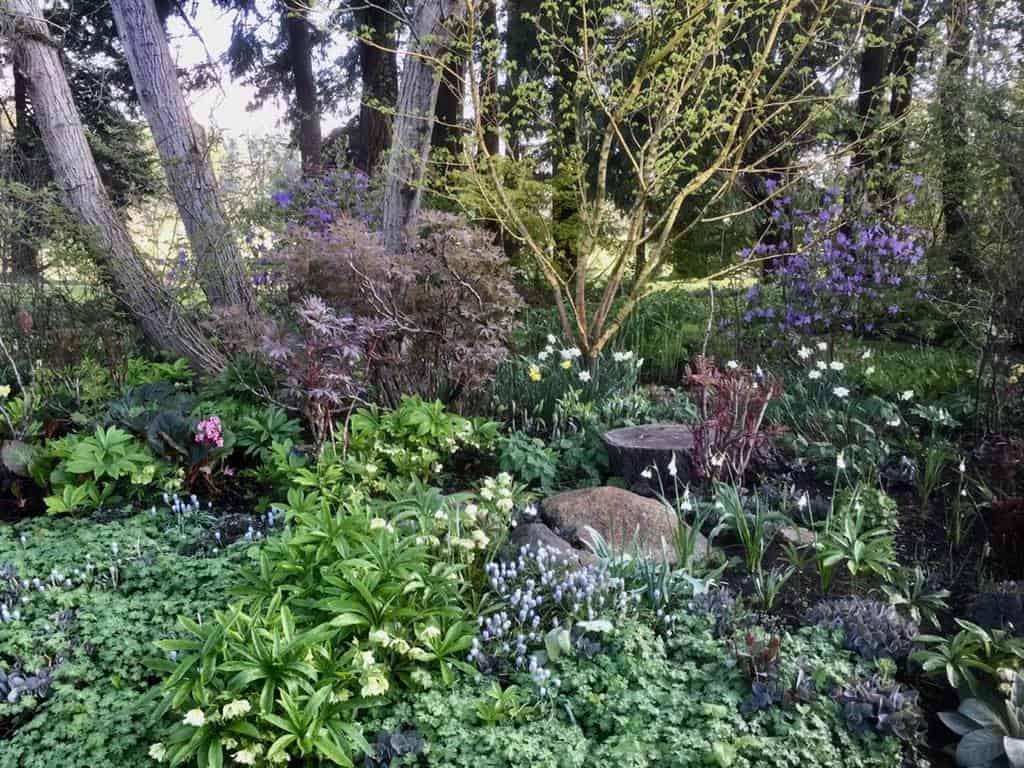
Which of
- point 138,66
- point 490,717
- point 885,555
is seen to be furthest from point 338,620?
point 138,66

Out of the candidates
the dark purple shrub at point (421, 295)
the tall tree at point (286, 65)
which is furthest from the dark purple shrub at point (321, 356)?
the tall tree at point (286, 65)

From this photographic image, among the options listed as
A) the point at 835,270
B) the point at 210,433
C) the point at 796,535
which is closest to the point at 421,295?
the point at 210,433

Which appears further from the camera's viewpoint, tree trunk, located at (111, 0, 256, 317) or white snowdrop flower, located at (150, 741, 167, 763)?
tree trunk, located at (111, 0, 256, 317)

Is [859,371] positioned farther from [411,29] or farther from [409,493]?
[411,29]

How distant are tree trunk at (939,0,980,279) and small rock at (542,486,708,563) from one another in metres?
5.05

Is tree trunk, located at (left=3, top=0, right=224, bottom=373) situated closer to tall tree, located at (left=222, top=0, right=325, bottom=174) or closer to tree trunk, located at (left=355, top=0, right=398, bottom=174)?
tree trunk, located at (left=355, top=0, right=398, bottom=174)

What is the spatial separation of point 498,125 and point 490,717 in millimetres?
4321

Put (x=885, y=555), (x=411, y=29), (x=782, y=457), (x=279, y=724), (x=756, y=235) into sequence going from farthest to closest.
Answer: (x=756, y=235) < (x=411, y=29) < (x=782, y=457) < (x=885, y=555) < (x=279, y=724)

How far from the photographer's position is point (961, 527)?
359 cm

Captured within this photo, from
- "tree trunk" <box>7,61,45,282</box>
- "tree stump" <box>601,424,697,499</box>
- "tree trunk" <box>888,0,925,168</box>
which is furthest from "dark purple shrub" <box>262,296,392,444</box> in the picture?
"tree trunk" <box>888,0,925,168</box>

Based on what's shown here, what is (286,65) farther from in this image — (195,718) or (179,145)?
(195,718)

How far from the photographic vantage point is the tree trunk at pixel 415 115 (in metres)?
5.25

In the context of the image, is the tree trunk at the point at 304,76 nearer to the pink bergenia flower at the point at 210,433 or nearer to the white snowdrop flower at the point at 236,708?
the pink bergenia flower at the point at 210,433

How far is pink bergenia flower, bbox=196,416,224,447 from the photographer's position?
12.5 feet
